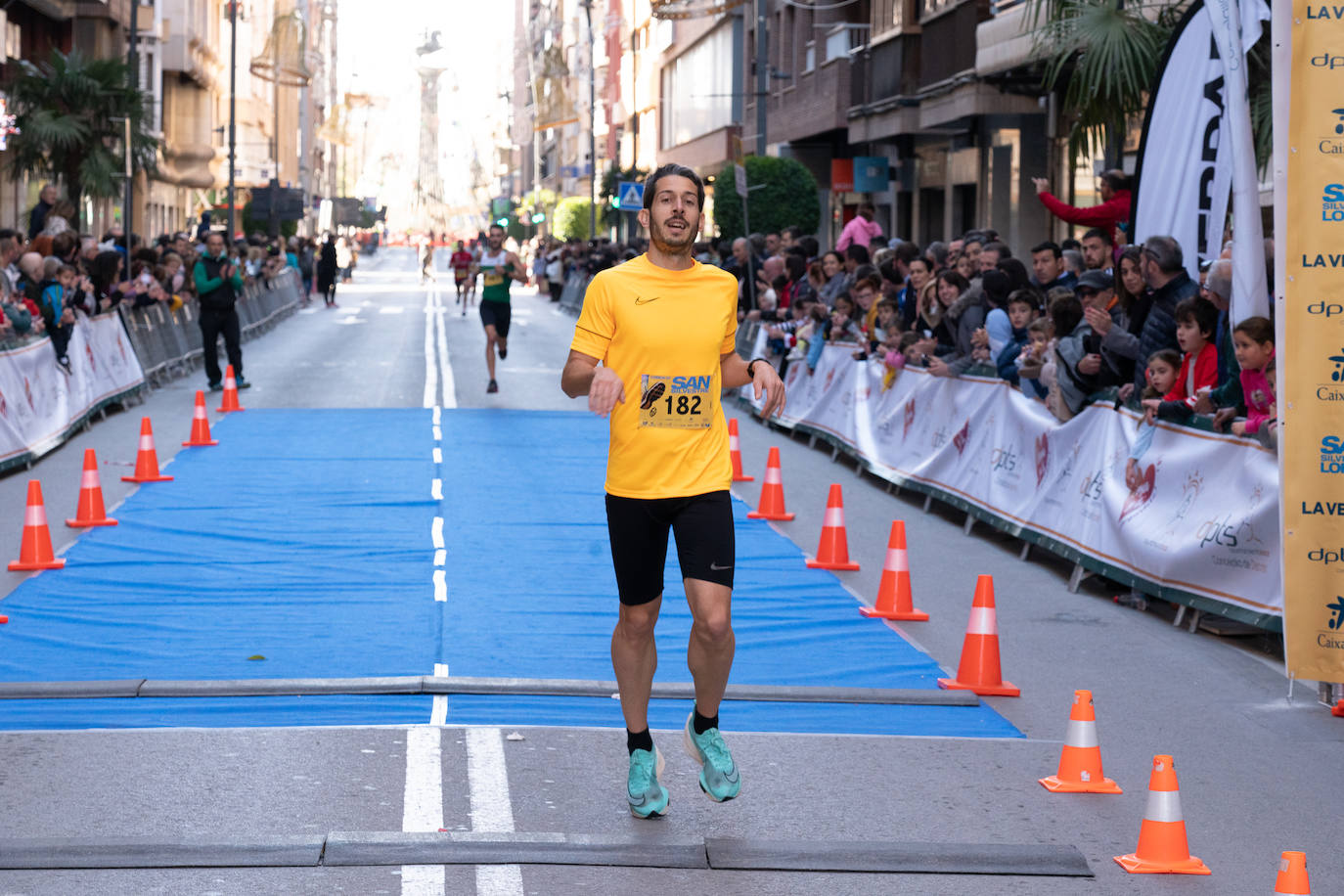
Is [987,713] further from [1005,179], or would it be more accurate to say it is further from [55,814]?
[1005,179]

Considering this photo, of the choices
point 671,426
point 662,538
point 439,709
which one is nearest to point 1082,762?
point 662,538

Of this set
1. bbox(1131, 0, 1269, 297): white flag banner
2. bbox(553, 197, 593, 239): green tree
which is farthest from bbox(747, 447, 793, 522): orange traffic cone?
bbox(553, 197, 593, 239): green tree

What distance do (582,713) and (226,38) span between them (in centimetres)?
7816

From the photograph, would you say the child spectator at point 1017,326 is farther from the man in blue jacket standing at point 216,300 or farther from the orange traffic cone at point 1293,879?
the man in blue jacket standing at point 216,300

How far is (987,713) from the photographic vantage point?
8.38 metres

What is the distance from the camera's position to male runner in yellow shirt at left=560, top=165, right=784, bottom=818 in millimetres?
6344

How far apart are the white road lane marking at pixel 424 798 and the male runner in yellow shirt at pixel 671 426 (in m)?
0.68

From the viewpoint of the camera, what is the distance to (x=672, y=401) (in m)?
6.38

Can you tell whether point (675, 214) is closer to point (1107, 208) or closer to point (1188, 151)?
point (1188, 151)

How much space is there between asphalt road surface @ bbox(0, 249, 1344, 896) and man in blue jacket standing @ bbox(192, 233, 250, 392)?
47.4 feet

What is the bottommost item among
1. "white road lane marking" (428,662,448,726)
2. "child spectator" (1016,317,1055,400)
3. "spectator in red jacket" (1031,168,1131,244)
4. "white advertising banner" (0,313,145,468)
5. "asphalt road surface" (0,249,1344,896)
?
"asphalt road surface" (0,249,1344,896)

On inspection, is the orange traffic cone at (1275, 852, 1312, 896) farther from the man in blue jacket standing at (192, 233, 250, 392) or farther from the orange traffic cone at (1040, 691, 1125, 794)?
the man in blue jacket standing at (192, 233, 250, 392)

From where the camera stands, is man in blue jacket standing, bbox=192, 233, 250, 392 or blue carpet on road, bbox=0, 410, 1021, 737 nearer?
blue carpet on road, bbox=0, 410, 1021, 737

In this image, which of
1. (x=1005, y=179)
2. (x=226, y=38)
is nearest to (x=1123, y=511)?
(x=1005, y=179)
